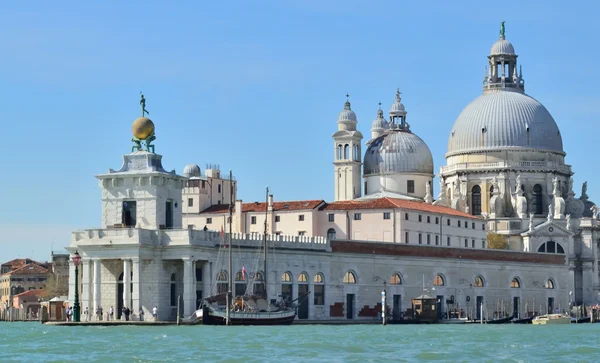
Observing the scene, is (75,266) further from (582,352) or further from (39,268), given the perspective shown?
(39,268)

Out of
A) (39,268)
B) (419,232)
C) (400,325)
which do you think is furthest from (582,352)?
(39,268)

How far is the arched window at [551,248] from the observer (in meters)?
118

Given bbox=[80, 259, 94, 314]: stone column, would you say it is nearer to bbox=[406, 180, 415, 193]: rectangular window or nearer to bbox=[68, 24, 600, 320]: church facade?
bbox=[68, 24, 600, 320]: church facade

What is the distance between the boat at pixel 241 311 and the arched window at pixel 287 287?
3.77m

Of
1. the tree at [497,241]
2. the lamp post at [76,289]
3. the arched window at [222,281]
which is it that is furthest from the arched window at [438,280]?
the lamp post at [76,289]

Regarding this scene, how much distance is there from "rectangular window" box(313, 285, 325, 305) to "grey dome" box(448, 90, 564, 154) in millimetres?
37501

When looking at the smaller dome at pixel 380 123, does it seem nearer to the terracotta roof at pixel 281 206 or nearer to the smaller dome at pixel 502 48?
the smaller dome at pixel 502 48

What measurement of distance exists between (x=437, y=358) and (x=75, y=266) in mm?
30114

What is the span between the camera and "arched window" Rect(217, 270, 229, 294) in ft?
268

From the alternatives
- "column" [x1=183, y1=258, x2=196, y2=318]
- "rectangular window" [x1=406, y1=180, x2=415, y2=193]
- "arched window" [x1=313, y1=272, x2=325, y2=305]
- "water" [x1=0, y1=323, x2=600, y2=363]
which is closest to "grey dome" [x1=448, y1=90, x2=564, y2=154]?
"rectangular window" [x1=406, y1=180, x2=415, y2=193]

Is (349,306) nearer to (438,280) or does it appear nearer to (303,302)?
(303,302)

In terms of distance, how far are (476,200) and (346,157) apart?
479 inches

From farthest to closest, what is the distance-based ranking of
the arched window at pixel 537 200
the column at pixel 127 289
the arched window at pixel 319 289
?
1. the arched window at pixel 537 200
2. the arched window at pixel 319 289
3. the column at pixel 127 289


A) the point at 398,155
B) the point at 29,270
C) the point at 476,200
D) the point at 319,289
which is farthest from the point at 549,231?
the point at 29,270
